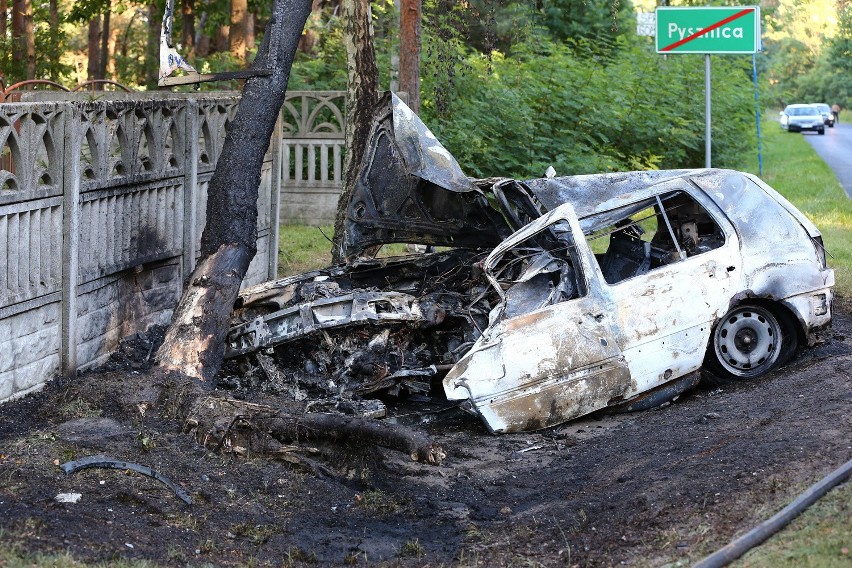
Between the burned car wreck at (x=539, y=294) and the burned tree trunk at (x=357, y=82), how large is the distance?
388cm

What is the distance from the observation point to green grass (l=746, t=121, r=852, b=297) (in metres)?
13.2

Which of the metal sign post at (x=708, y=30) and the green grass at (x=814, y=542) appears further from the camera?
the metal sign post at (x=708, y=30)

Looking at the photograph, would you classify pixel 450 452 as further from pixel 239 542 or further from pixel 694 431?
pixel 239 542

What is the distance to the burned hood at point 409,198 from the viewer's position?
8.91m

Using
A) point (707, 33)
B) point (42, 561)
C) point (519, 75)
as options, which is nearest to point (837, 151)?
point (519, 75)

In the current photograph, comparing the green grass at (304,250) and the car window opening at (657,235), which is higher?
the car window opening at (657,235)

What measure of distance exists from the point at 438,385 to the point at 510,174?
9823 millimetres

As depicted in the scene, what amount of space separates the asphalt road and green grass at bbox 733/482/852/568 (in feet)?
60.7

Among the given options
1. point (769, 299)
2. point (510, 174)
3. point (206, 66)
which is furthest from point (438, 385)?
point (206, 66)

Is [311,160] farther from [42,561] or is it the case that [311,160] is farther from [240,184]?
[42,561]

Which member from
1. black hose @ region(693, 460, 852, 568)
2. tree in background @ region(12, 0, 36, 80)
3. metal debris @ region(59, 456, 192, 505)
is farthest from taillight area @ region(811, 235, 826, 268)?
tree in background @ region(12, 0, 36, 80)

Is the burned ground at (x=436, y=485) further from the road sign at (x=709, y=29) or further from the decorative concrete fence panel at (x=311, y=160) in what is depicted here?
the decorative concrete fence panel at (x=311, y=160)

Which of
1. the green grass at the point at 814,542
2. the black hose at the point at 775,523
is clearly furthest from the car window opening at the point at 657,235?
the green grass at the point at 814,542

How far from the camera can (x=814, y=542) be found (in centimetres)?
457
